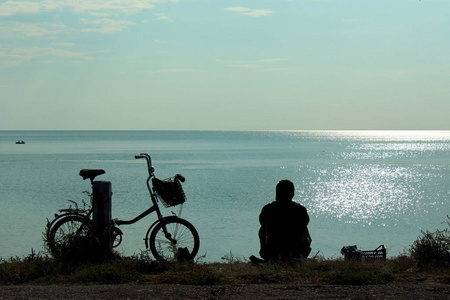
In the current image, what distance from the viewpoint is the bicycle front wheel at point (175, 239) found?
7.96 meters

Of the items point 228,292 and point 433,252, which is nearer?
point 228,292

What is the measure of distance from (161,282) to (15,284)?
6.30 feet

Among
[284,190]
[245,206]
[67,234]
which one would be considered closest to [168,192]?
[67,234]

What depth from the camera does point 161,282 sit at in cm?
667

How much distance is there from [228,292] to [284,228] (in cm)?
190

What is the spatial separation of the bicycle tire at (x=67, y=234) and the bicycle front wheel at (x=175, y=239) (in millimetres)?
1049

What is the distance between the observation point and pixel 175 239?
8.29 metres

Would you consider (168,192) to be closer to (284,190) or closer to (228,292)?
(284,190)

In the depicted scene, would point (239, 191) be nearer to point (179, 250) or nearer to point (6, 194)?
point (6, 194)

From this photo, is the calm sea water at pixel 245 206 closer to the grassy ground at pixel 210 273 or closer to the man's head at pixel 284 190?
the grassy ground at pixel 210 273

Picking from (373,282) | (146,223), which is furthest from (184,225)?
(146,223)

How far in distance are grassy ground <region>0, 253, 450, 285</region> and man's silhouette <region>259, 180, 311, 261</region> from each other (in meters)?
0.36

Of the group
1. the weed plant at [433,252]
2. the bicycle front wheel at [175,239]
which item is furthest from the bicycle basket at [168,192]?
the weed plant at [433,252]

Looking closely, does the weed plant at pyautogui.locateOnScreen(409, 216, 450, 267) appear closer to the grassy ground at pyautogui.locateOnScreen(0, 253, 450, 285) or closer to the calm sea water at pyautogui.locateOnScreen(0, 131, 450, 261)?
the grassy ground at pyautogui.locateOnScreen(0, 253, 450, 285)
